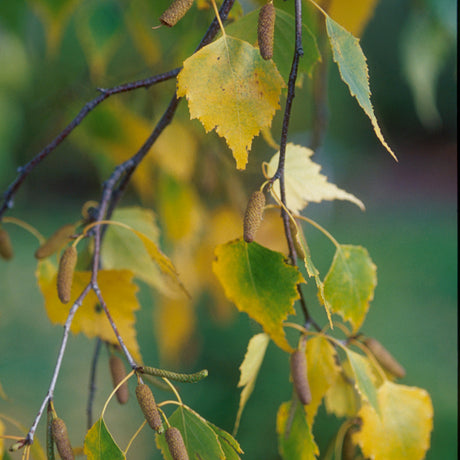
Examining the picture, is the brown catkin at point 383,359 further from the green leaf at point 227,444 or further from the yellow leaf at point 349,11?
the yellow leaf at point 349,11

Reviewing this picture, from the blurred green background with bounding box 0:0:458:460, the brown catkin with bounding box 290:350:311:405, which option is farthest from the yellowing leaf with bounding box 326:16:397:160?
the blurred green background with bounding box 0:0:458:460

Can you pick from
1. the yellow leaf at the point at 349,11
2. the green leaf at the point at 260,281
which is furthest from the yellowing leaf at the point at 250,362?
the yellow leaf at the point at 349,11

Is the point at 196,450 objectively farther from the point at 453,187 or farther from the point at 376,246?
the point at 453,187

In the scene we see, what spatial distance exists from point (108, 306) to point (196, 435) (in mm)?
122

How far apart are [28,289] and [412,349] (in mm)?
Answer: 1389

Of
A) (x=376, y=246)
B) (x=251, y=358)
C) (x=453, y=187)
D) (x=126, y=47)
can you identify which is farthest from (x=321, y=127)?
(x=453, y=187)

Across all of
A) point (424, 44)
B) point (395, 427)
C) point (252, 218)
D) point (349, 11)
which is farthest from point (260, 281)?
point (424, 44)

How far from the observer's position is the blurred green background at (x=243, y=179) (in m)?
0.69

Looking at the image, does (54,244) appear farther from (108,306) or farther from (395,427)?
(395,427)

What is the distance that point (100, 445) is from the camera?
28 centimetres

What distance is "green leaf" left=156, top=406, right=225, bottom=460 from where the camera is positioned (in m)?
0.29

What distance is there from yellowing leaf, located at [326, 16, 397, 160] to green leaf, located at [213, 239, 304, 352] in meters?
0.10

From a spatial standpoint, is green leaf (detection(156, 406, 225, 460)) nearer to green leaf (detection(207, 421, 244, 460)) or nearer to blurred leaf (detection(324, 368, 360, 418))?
green leaf (detection(207, 421, 244, 460))

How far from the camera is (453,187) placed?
13.1ft
